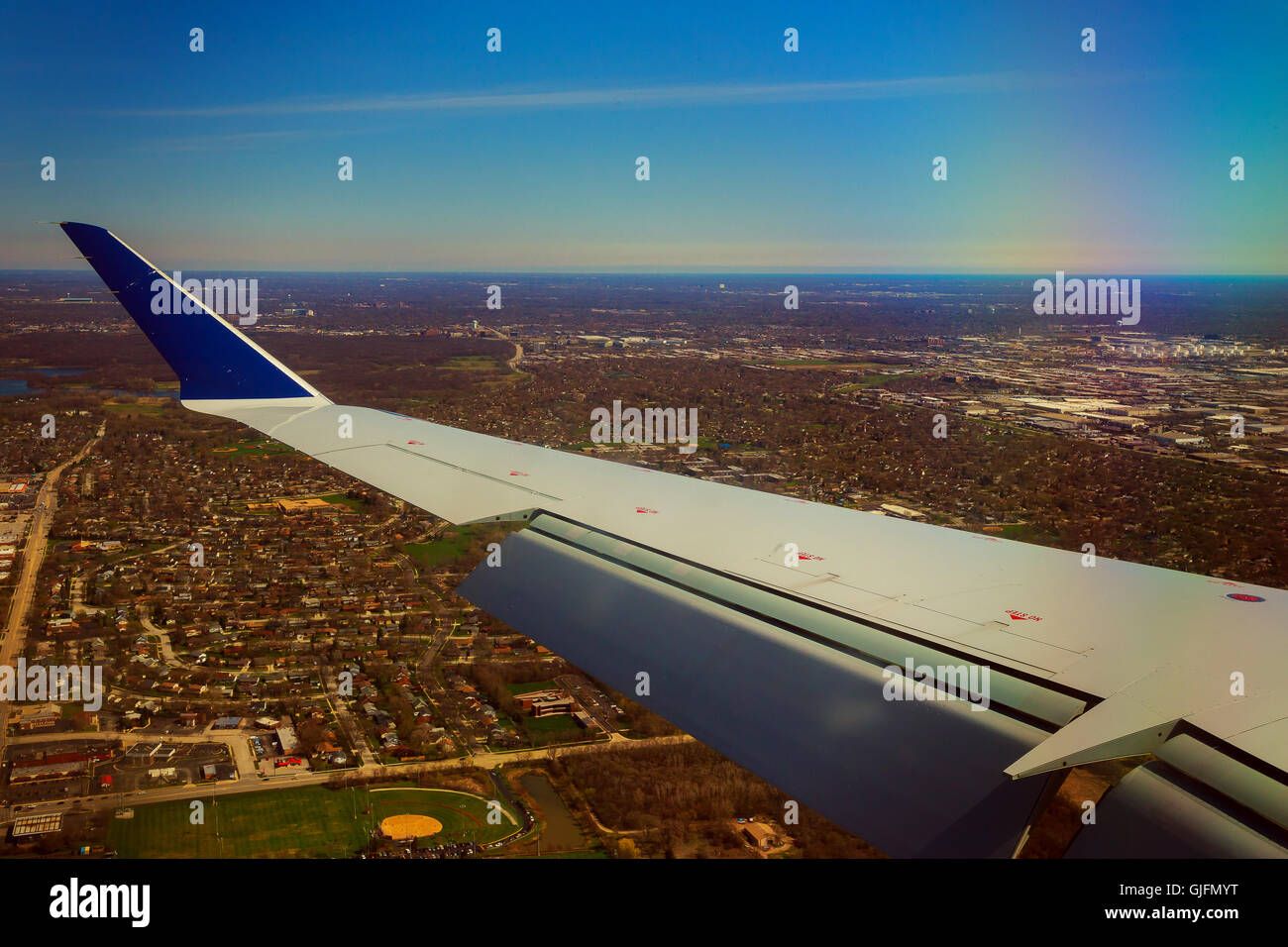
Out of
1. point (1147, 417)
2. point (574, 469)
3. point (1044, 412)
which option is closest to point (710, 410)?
point (1044, 412)

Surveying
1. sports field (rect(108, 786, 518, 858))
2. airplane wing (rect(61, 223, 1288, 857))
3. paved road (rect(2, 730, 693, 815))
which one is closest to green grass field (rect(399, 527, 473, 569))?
paved road (rect(2, 730, 693, 815))

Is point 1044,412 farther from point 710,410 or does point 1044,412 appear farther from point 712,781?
point 712,781

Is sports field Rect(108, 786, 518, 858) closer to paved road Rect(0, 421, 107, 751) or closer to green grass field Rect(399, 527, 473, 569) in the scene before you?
paved road Rect(0, 421, 107, 751)

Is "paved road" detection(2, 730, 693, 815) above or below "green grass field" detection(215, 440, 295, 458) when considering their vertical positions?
below

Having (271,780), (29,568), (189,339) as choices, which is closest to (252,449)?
(29,568)

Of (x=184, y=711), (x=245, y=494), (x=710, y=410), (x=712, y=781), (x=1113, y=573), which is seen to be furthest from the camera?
(x=710, y=410)

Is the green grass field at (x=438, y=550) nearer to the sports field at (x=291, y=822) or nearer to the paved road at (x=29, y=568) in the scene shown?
the paved road at (x=29, y=568)
